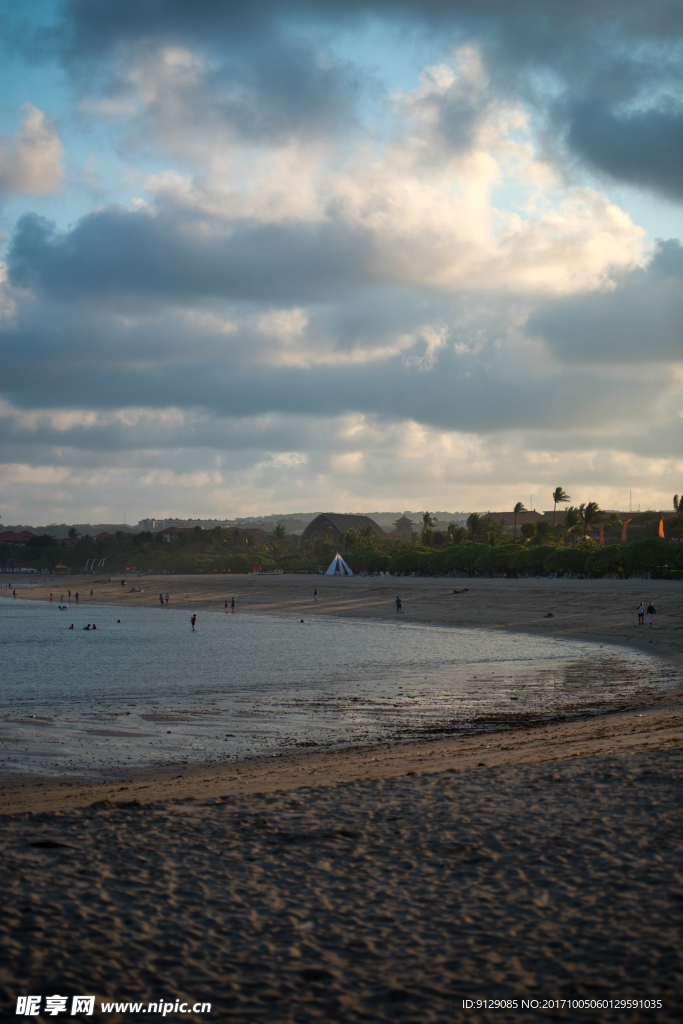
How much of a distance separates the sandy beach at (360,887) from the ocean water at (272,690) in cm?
262

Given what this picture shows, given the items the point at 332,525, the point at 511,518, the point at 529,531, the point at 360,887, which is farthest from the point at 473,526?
the point at 360,887

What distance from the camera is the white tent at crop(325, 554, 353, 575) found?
315ft

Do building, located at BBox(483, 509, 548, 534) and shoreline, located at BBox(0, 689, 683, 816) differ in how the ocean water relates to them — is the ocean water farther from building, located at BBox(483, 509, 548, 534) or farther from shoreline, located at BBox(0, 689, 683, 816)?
building, located at BBox(483, 509, 548, 534)

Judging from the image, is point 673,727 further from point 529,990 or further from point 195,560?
point 195,560

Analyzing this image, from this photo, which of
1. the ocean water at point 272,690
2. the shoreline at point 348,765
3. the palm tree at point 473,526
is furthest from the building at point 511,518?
the shoreline at point 348,765

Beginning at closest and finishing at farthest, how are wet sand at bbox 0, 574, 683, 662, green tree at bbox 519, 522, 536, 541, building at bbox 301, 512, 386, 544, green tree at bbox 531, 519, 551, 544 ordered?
wet sand at bbox 0, 574, 683, 662
green tree at bbox 531, 519, 551, 544
green tree at bbox 519, 522, 536, 541
building at bbox 301, 512, 386, 544

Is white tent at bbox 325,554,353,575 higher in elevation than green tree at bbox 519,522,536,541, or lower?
lower

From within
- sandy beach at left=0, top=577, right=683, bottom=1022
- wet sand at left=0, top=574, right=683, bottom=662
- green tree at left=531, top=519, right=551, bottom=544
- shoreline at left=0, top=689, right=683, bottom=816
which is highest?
green tree at left=531, top=519, right=551, bottom=544

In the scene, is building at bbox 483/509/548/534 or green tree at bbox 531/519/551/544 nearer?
green tree at bbox 531/519/551/544

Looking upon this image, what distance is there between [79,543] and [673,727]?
168540mm

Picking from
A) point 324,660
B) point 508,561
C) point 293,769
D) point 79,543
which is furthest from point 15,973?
point 79,543

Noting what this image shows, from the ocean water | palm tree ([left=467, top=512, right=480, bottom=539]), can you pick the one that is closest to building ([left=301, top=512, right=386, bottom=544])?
palm tree ([left=467, top=512, right=480, bottom=539])

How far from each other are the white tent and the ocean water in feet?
188

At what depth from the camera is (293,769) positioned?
11.5m
